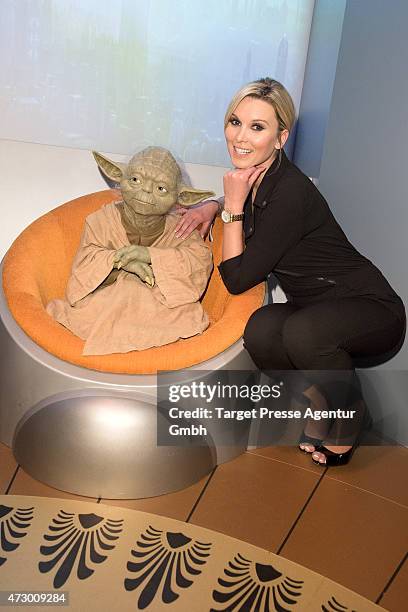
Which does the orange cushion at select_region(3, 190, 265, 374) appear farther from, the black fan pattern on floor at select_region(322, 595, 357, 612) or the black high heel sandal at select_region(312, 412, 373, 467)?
the black fan pattern on floor at select_region(322, 595, 357, 612)

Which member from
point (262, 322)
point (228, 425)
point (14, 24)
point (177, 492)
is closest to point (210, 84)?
point (14, 24)

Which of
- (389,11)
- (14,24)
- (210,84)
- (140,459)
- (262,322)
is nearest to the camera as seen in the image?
(140,459)

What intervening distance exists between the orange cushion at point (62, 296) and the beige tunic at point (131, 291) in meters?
0.08

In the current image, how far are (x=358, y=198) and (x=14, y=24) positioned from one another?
1803 millimetres

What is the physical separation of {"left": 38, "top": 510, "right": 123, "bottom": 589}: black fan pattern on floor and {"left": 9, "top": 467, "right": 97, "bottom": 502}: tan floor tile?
0.28 ft

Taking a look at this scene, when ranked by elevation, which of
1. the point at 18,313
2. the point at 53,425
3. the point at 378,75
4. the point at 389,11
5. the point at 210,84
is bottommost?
the point at 53,425

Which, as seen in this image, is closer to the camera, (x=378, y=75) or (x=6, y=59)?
(x=378, y=75)

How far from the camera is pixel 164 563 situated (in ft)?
6.40

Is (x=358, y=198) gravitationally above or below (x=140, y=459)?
above

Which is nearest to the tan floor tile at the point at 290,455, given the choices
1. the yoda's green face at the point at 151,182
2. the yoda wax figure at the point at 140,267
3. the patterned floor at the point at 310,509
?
the patterned floor at the point at 310,509

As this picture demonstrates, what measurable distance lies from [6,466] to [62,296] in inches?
29.9

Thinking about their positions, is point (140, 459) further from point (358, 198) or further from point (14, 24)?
point (14, 24)

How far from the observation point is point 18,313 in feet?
7.98

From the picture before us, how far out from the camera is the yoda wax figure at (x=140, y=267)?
249cm
